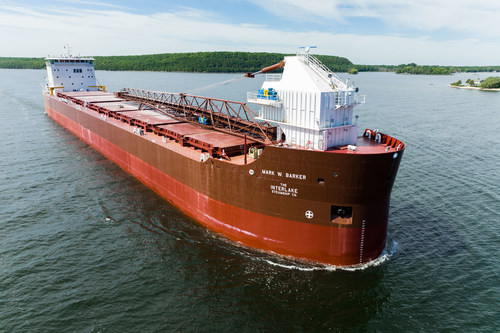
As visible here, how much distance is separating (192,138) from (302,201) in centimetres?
1085

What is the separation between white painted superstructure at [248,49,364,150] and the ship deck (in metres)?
1.05

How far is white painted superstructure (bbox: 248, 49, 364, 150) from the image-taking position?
17.3 metres

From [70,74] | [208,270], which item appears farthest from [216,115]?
[70,74]

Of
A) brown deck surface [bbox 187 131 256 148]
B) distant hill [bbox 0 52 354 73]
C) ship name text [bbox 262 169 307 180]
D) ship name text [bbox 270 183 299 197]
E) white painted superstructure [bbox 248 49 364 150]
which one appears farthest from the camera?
distant hill [bbox 0 52 354 73]

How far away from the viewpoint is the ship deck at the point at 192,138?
19.2 metres

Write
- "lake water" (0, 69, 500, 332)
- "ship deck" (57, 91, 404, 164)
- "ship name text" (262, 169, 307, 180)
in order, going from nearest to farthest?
1. "lake water" (0, 69, 500, 332)
2. "ship name text" (262, 169, 307, 180)
3. "ship deck" (57, 91, 404, 164)

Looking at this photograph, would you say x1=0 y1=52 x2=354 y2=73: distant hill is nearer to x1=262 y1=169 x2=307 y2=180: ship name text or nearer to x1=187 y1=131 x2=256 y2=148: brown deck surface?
x1=187 y1=131 x2=256 y2=148: brown deck surface

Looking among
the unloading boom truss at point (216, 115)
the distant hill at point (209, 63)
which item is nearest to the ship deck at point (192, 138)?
the unloading boom truss at point (216, 115)

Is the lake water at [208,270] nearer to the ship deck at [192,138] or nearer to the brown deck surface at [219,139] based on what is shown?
the ship deck at [192,138]

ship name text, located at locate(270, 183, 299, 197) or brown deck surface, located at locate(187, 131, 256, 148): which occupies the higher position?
brown deck surface, located at locate(187, 131, 256, 148)

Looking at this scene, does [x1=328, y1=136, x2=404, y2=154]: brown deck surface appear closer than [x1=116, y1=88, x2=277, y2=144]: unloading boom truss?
Yes

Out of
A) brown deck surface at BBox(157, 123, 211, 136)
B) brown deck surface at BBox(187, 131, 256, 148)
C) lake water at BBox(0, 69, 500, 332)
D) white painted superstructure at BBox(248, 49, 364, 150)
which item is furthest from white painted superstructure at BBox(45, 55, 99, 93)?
white painted superstructure at BBox(248, 49, 364, 150)

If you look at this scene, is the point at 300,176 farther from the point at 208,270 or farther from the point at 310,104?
the point at 208,270

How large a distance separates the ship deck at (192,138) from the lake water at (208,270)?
483 cm
